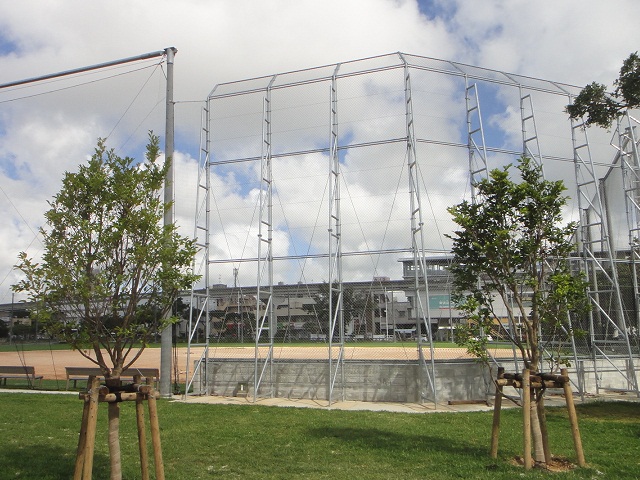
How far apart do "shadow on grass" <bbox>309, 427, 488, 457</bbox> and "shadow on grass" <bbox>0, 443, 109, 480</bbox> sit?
11.5 ft

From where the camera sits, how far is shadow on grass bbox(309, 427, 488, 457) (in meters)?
8.23

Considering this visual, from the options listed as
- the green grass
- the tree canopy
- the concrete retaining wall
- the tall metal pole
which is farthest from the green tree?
the tall metal pole

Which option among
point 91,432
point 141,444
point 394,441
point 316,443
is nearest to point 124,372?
point 316,443

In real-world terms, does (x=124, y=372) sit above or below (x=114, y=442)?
below

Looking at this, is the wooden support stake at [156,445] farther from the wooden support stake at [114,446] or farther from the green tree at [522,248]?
the green tree at [522,248]

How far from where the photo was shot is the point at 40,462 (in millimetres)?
7480

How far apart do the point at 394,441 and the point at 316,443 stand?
1194mm

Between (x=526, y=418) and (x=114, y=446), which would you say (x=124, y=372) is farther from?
(x=526, y=418)

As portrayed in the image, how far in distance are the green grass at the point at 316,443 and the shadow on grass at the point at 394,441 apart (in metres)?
0.01

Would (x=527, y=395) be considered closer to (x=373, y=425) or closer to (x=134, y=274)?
(x=373, y=425)

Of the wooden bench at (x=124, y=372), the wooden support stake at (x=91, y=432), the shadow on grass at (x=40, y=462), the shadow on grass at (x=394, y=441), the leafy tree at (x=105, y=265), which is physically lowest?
the shadow on grass at (x=394, y=441)

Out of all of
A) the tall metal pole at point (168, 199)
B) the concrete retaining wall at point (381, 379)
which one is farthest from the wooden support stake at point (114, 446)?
the concrete retaining wall at point (381, 379)

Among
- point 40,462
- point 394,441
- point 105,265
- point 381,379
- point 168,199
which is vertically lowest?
point 394,441

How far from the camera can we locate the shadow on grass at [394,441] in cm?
823
